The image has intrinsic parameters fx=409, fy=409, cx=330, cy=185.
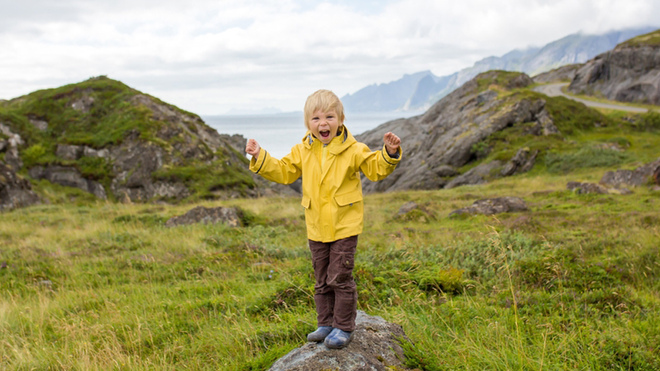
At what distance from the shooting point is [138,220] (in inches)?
594

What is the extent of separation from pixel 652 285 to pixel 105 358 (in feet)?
25.2

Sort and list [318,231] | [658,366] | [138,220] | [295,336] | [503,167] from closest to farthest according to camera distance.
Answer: [658,366] → [318,231] → [295,336] → [138,220] → [503,167]

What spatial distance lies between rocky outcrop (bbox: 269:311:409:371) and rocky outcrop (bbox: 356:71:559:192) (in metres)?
32.2

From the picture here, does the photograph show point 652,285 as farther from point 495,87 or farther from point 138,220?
point 495,87

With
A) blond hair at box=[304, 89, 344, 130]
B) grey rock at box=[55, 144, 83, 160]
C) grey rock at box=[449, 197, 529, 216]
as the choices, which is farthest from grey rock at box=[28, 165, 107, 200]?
blond hair at box=[304, 89, 344, 130]

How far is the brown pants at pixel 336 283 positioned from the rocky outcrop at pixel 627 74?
62.0 m

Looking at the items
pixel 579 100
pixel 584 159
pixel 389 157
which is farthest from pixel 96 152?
pixel 579 100

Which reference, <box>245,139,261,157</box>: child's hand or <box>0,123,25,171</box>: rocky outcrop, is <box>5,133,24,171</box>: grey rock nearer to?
<box>0,123,25,171</box>: rocky outcrop

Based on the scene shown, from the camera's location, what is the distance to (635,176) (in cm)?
1988

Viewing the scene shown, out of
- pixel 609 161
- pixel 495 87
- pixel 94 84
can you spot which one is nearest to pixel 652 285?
pixel 609 161

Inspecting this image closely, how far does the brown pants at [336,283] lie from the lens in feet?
12.8

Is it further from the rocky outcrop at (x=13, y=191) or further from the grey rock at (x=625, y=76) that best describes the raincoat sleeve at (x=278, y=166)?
the grey rock at (x=625, y=76)

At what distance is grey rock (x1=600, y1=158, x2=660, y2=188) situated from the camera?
61.8ft

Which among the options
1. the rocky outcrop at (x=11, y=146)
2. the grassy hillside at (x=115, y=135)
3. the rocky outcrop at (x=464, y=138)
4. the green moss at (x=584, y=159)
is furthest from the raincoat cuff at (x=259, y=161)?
the rocky outcrop at (x=464, y=138)
